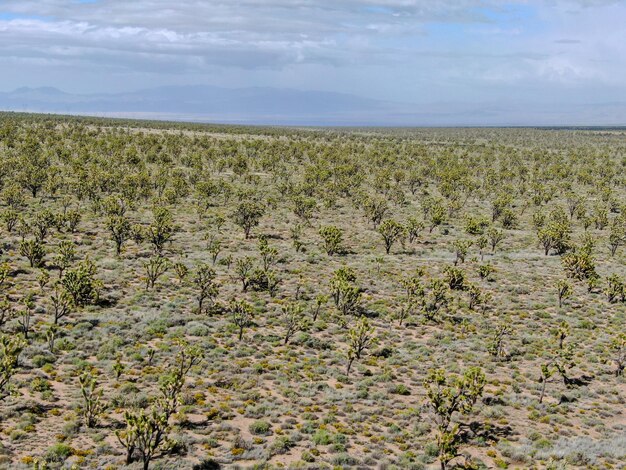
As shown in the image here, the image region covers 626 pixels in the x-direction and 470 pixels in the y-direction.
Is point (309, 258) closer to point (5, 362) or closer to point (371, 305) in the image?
point (371, 305)

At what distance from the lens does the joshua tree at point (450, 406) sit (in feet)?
73.2

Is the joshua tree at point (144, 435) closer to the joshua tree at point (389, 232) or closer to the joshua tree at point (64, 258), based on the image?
the joshua tree at point (64, 258)

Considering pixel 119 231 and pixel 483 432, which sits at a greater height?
pixel 119 231

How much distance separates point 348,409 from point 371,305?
1579cm

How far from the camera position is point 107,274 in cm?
4356

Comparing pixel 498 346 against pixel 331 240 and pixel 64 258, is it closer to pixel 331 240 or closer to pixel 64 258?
pixel 331 240

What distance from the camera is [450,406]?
25.5 metres

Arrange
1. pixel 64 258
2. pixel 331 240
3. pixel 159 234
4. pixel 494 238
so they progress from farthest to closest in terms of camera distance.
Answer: pixel 494 238
pixel 331 240
pixel 159 234
pixel 64 258

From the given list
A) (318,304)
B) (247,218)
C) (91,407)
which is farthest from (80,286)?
(247,218)

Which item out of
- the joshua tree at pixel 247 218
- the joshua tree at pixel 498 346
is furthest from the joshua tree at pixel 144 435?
the joshua tree at pixel 247 218

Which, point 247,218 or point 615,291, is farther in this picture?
point 247,218

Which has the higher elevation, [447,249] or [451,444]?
[447,249]

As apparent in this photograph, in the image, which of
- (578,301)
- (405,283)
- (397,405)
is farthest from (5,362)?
(578,301)

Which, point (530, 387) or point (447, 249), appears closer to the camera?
point (530, 387)
